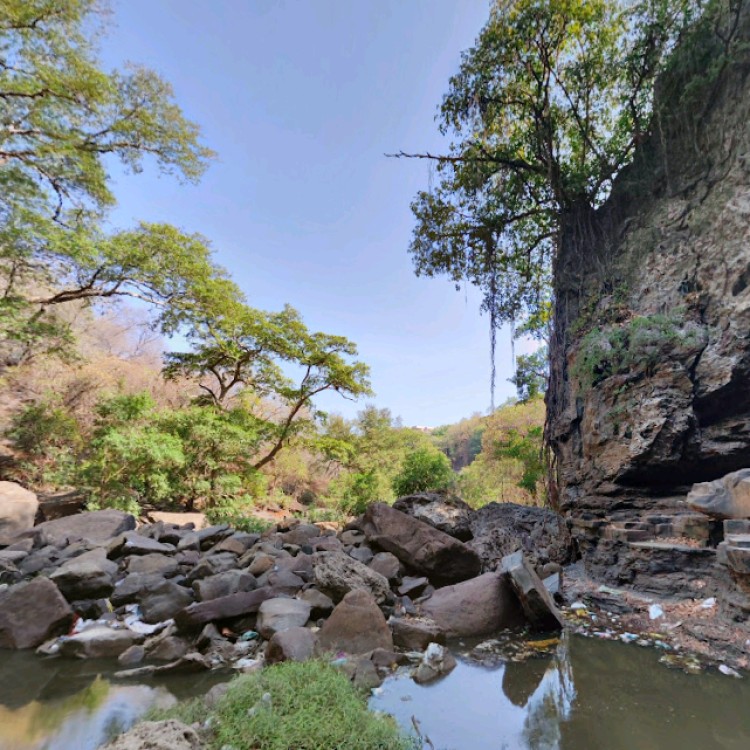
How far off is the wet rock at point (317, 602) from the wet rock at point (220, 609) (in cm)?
37

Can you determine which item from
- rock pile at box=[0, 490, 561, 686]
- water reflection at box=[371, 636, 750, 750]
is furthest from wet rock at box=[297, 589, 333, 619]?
water reflection at box=[371, 636, 750, 750]

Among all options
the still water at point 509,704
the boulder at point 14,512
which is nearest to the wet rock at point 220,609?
the still water at point 509,704

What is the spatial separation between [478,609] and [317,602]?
1.49 meters

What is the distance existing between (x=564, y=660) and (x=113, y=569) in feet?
14.6

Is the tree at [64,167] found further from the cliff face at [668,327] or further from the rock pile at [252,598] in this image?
the cliff face at [668,327]

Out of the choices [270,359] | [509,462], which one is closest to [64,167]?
[270,359]

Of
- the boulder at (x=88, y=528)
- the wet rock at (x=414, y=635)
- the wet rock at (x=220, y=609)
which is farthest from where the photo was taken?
the boulder at (x=88, y=528)

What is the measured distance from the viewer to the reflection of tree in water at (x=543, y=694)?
202 cm

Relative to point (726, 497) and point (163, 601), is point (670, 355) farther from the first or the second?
point (163, 601)

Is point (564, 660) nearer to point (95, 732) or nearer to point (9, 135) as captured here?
point (95, 732)

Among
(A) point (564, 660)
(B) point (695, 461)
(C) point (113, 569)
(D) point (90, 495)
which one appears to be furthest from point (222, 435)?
(B) point (695, 461)

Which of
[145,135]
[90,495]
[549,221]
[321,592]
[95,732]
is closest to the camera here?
[95,732]

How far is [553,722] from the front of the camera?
6.98ft

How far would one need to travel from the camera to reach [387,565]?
4.56 m
